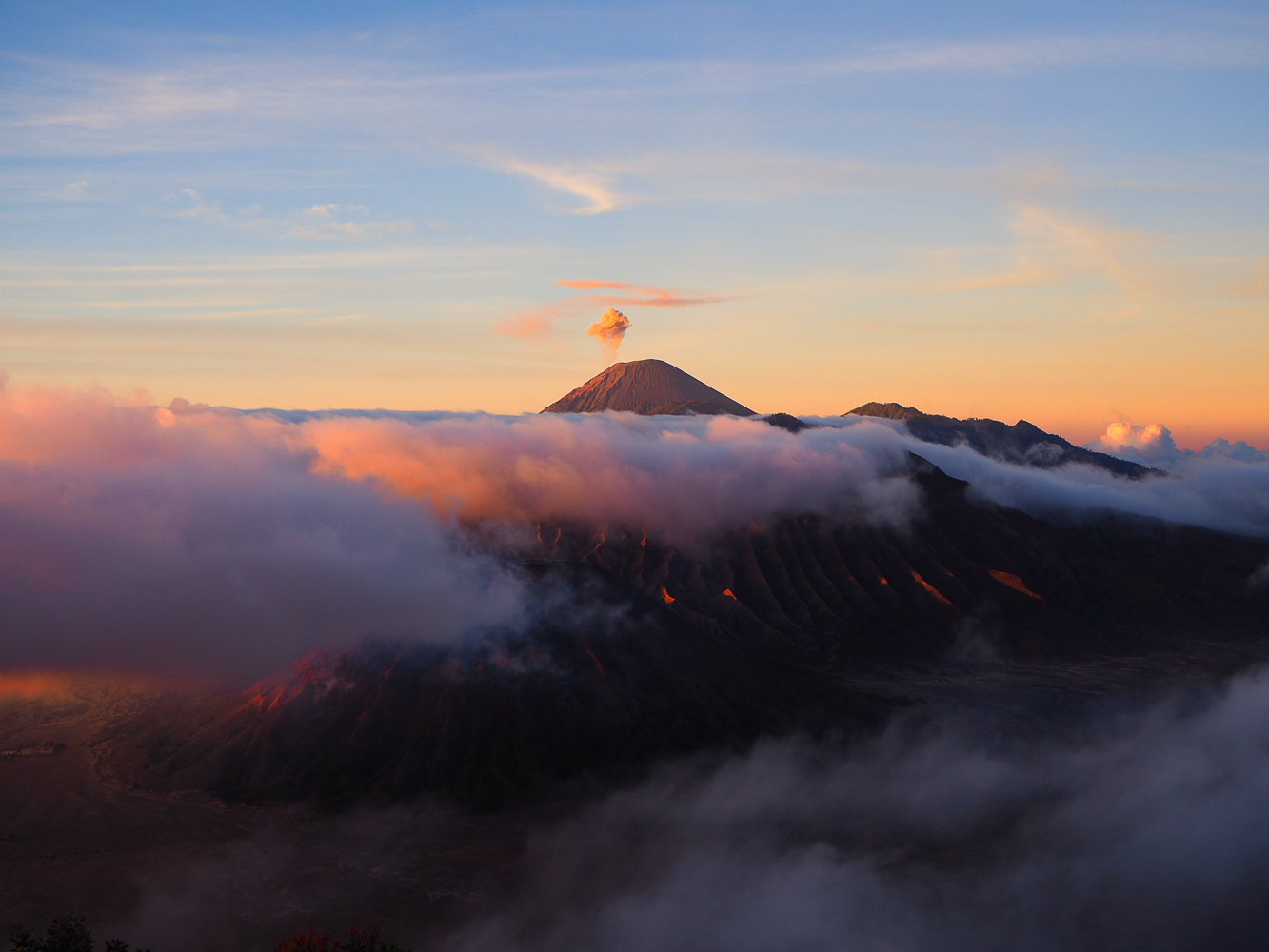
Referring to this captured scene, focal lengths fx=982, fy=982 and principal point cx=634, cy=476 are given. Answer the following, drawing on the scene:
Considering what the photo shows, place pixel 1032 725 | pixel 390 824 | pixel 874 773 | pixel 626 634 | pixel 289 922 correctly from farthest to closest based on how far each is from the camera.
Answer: pixel 1032 725
pixel 626 634
pixel 874 773
pixel 390 824
pixel 289 922

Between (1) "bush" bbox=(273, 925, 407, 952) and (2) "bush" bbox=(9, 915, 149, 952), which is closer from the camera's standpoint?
(2) "bush" bbox=(9, 915, 149, 952)

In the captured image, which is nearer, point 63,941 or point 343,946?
point 63,941

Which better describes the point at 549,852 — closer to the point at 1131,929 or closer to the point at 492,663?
the point at 492,663

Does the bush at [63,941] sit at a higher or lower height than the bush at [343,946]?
higher

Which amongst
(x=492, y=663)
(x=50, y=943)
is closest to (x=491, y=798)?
(x=492, y=663)

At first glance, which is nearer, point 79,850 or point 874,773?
point 79,850

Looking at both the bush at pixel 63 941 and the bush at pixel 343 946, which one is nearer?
the bush at pixel 63 941

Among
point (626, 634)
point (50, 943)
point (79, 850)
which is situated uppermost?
point (626, 634)

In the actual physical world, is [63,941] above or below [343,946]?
above

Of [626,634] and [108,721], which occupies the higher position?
[626,634]

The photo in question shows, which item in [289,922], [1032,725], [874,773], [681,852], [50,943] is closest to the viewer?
[50,943]

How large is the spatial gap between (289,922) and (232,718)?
55979 millimetres

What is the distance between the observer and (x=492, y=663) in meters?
140

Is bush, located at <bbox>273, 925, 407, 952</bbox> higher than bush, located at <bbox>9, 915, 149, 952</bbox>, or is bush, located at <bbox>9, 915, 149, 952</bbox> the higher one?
bush, located at <bbox>9, 915, 149, 952</bbox>
